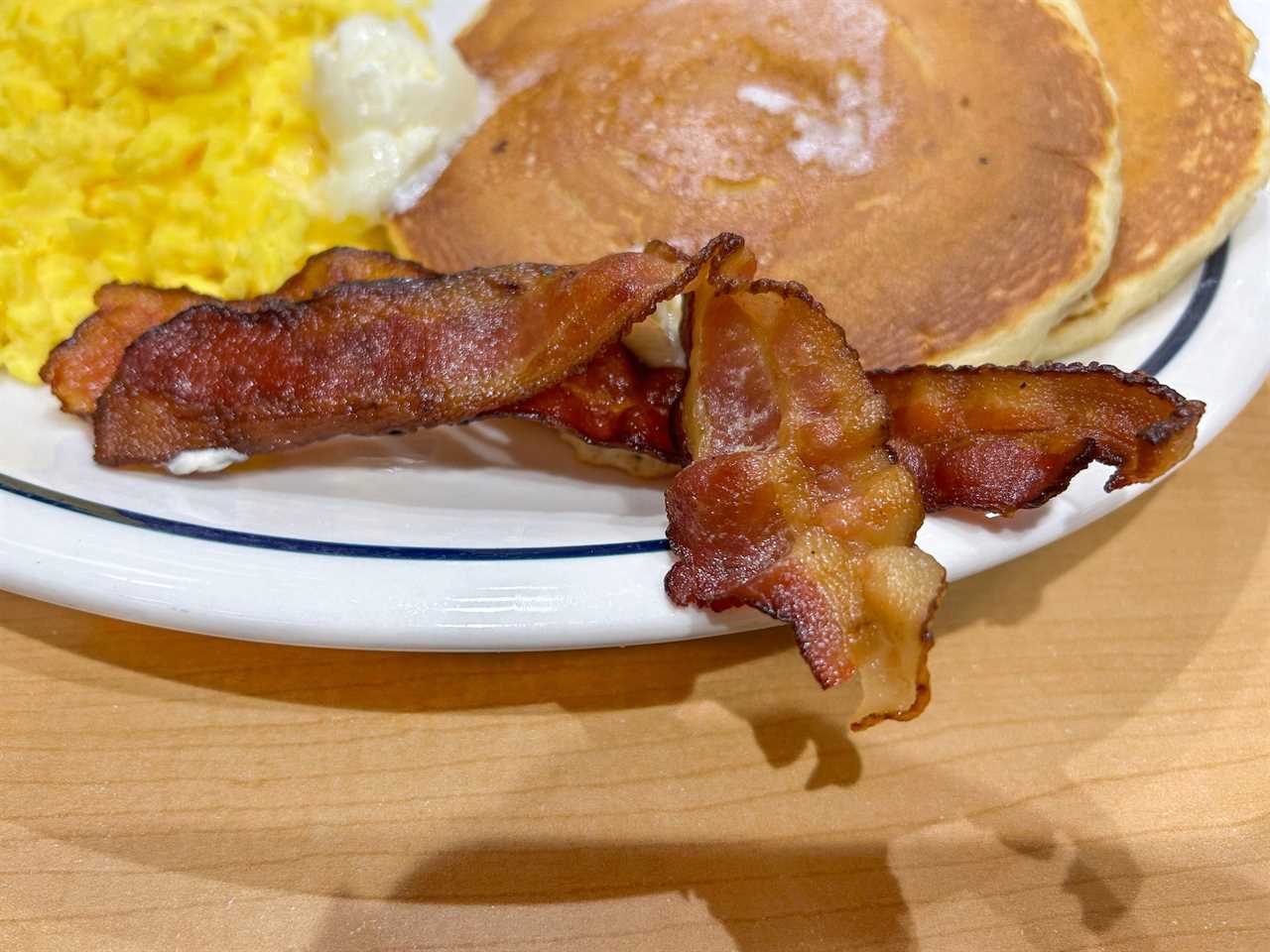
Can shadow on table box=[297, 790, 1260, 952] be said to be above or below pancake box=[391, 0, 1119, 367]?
below

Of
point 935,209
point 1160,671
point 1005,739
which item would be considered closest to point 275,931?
point 1005,739

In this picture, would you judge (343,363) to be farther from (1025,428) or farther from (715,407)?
(1025,428)

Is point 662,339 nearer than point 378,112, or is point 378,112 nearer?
point 662,339

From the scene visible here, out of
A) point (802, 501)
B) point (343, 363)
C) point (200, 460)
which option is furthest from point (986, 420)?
point (200, 460)

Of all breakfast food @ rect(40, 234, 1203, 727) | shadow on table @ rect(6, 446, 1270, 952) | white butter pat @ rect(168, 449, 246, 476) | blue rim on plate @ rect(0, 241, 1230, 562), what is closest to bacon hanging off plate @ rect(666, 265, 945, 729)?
breakfast food @ rect(40, 234, 1203, 727)

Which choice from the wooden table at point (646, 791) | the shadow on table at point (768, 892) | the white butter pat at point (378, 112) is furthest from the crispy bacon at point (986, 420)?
the white butter pat at point (378, 112)

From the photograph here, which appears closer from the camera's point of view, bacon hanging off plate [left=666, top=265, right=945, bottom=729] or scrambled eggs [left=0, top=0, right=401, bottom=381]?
bacon hanging off plate [left=666, top=265, right=945, bottom=729]

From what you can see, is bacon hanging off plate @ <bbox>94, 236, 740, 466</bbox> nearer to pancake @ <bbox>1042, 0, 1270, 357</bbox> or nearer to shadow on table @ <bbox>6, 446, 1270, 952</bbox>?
shadow on table @ <bbox>6, 446, 1270, 952</bbox>

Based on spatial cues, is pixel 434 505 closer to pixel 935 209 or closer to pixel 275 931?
pixel 275 931
